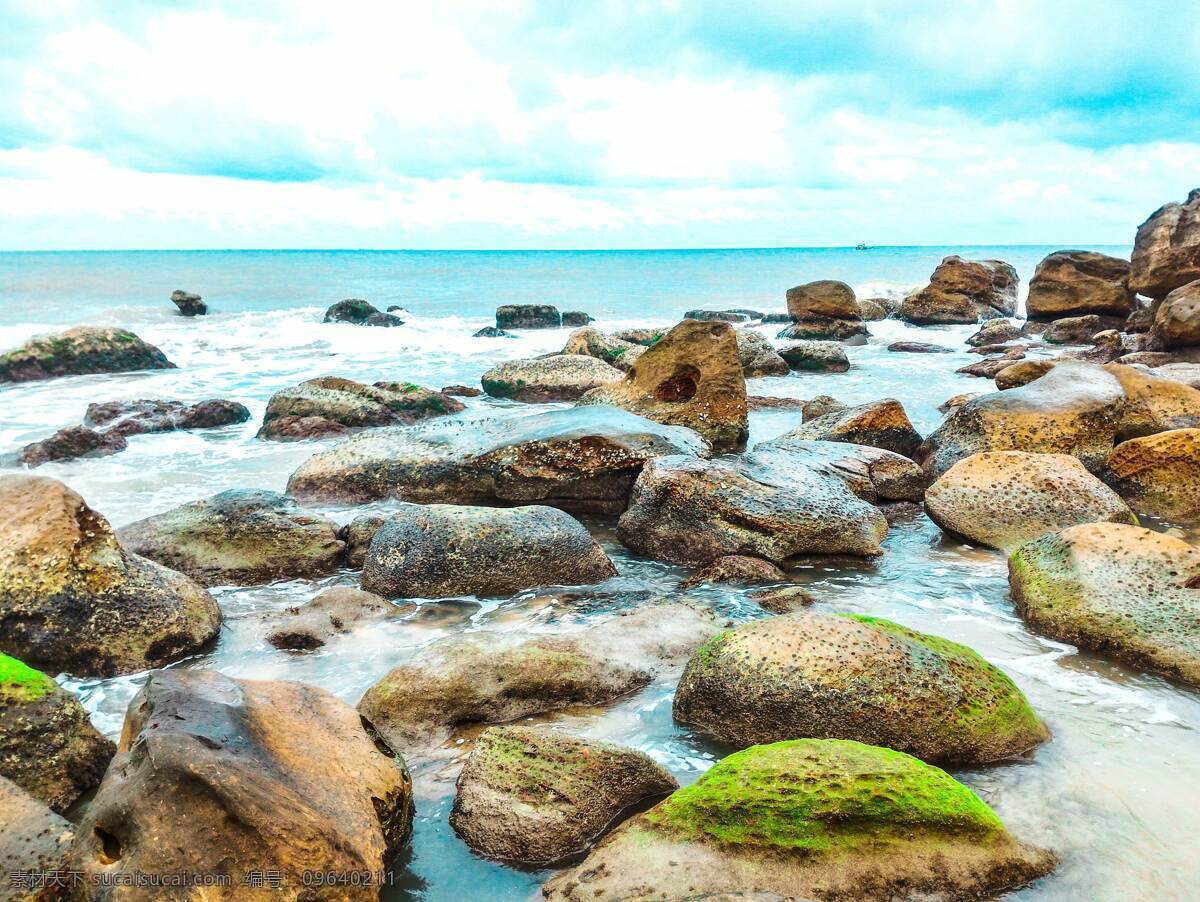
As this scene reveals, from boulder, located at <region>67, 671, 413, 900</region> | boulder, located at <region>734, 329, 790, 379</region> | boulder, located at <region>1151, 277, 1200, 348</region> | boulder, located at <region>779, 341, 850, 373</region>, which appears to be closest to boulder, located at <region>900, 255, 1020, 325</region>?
boulder, located at <region>779, 341, 850, 373</region>

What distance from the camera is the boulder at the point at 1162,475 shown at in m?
7.54

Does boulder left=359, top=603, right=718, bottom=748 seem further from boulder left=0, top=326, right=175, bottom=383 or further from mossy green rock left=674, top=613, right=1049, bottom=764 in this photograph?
boulder left=0, top=326, right=175, bottom=383

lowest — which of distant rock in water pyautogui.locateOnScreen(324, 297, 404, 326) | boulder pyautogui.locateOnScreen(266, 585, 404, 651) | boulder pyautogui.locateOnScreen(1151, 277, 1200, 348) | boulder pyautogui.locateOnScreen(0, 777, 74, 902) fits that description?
distant rock in water pyautogui.locateOnScreen(324, 297, 404, 326)

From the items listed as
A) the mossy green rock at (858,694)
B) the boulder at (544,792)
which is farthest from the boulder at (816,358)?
the boulder at (544,792)

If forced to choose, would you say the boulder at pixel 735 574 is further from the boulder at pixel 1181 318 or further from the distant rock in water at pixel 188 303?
the distant rock in water at pixel 188 303

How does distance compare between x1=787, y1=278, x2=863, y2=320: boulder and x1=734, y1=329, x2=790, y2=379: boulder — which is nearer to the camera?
x1=734, y1=329, x2=790, y2=379: boulder

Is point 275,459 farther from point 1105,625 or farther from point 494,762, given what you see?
point 1105,625

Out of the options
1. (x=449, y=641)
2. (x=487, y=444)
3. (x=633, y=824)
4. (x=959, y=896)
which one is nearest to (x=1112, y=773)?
(x=959, y=896)

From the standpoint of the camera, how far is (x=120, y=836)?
267 centimetres

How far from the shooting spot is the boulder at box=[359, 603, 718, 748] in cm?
418

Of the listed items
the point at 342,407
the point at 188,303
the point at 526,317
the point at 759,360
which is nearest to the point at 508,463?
the point at 342,407

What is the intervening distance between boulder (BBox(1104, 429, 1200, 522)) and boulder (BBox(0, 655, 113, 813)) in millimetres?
7827

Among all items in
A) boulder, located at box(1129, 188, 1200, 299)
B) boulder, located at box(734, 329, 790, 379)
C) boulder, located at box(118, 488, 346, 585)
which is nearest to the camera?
boulder, located at box(118, 488, 346, 585)

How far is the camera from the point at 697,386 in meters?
10.4
